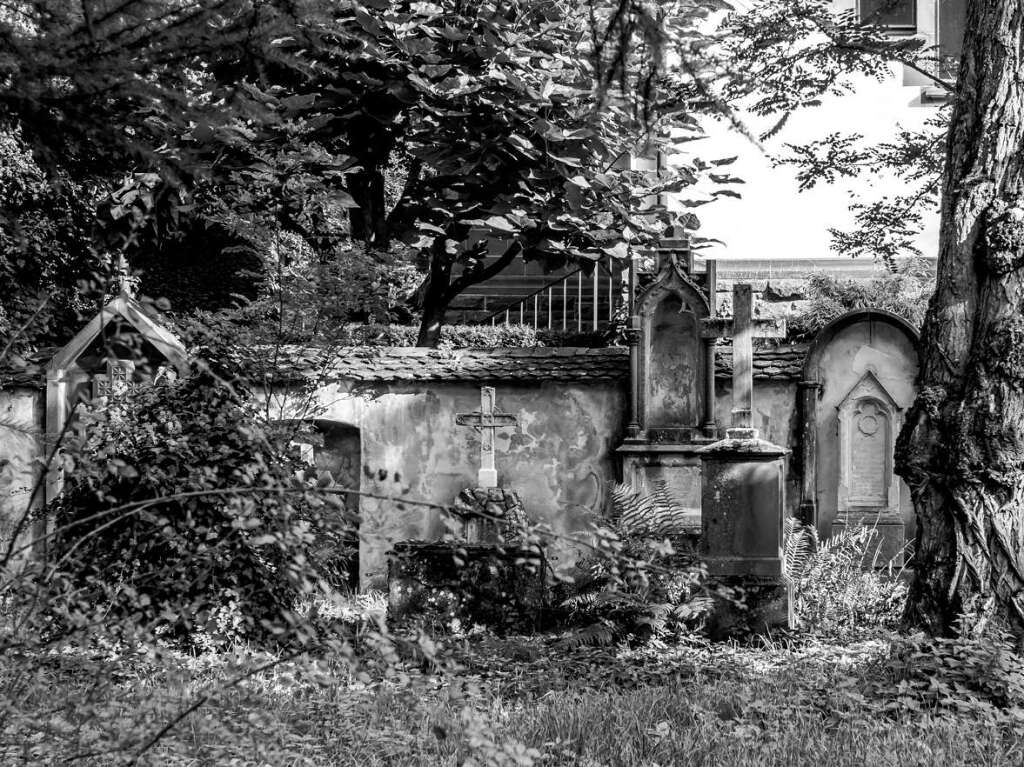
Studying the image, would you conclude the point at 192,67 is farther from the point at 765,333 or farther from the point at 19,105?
the point at 765,333

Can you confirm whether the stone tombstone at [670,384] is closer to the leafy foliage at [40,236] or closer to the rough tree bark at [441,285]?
the rough tree bark at [441,285]

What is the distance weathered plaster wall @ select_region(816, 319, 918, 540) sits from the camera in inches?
447

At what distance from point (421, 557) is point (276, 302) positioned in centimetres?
237

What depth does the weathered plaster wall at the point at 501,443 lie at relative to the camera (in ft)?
37.2

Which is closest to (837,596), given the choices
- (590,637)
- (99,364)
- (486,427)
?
(590,637)

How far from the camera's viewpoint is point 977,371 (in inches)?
234

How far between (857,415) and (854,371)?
1.51ft

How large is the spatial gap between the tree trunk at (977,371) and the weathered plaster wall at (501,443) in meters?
5.34

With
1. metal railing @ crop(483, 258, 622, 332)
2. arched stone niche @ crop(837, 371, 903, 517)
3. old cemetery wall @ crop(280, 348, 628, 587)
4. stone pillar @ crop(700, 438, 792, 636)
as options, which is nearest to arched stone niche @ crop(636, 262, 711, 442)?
old cemetery wall @ crop(280, 348, 628, 587)

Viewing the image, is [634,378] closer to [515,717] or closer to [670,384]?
[670,384]

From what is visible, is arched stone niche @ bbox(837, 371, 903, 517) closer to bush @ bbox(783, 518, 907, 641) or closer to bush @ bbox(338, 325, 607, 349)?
bush @ bbox(783, 518, 907, 641)

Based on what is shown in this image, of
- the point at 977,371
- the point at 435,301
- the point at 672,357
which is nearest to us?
the point at 977,371

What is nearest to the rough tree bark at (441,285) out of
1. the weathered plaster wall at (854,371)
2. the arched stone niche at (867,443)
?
the weathered plaster wall at (854,371)

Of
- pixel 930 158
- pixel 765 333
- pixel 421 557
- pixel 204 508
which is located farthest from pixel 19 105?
pixel 765 333
